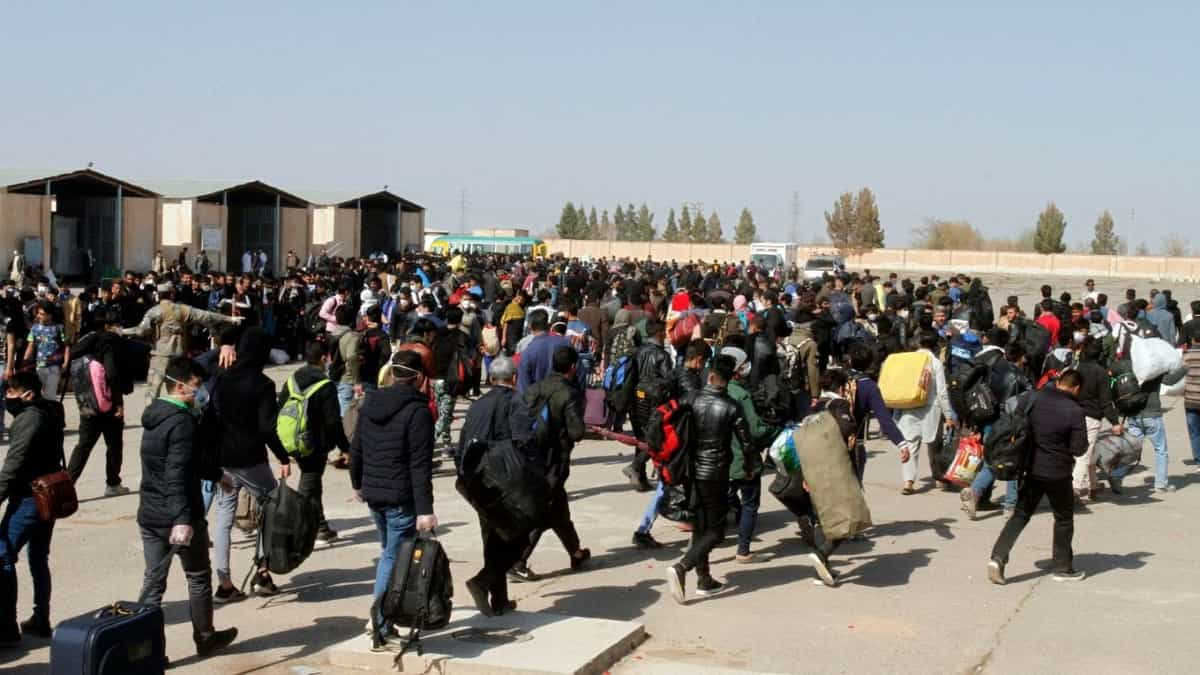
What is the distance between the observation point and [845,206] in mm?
131000

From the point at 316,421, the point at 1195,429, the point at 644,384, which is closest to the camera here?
the point at 316,421

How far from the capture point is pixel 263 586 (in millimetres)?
8844

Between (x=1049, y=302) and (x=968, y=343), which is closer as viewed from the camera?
(x=968, y=343)

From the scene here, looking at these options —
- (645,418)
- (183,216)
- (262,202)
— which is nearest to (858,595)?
(645,418)

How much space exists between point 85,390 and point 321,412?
321 cm

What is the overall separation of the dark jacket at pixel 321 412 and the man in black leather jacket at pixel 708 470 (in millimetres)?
2494

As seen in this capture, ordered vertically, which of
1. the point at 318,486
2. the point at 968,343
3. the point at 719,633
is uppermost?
the point at 968,343

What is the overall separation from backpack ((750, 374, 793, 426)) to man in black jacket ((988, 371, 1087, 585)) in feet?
6.46

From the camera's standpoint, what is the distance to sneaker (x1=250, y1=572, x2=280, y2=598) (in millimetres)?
8789

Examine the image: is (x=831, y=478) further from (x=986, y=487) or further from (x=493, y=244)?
(x=493, y=244)

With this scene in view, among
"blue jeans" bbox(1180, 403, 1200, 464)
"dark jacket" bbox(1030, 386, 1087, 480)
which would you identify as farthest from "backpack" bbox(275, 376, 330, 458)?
"blue jeans" bbox(1180, 403, 1200, 464)

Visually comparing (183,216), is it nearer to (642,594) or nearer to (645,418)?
(645,418)

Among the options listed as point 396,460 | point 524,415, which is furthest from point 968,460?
point 396,460

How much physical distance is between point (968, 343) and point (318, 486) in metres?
7.22
